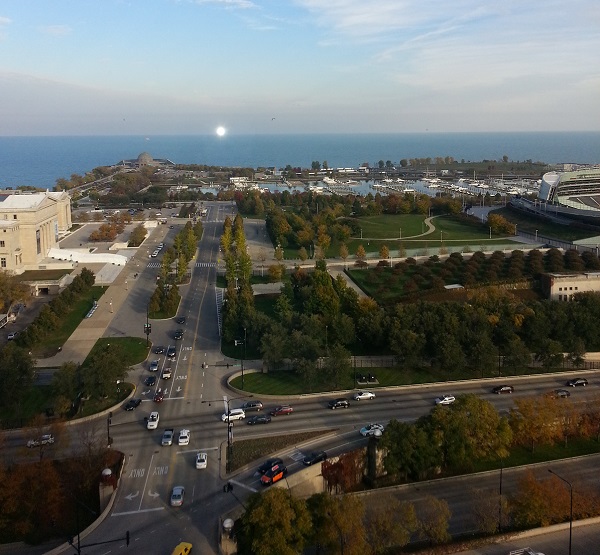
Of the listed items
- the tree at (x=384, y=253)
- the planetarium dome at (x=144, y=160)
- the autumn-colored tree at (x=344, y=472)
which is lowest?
the autumn-colored tree at (x=344, y=472)

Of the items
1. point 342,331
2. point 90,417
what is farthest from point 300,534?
point 342,331

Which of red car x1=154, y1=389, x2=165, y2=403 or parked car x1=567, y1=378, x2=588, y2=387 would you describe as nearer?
red car x1=154, y1=389, x2=165, y2=403

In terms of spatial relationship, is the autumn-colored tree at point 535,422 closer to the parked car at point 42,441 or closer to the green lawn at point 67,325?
the parked car at point 42,441

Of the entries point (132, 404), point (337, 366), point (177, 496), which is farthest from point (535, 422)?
point (132, 404)

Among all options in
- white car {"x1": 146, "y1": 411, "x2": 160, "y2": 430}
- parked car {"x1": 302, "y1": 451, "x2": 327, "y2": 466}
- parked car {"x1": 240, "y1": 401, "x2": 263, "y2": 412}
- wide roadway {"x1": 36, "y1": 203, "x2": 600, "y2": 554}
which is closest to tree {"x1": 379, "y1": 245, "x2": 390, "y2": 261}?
wide roadway {"x1": 36, "y1": 203, "x2": 600, "y2": 554}

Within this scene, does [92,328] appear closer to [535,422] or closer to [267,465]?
[267,465]

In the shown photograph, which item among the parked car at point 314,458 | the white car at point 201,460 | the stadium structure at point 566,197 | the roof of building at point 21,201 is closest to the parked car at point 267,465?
the parked car at point 314,458

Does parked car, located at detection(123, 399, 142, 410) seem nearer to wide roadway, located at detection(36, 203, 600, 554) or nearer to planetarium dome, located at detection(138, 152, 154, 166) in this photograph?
wide roadway, located at detection(36, 203, 600, 554)
